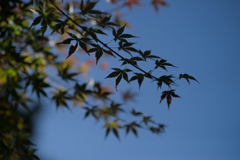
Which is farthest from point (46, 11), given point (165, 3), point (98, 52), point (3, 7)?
point (165, 3)

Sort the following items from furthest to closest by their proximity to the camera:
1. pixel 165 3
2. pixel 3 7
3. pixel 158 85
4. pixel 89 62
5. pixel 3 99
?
pixel 89 62 → pixel 165 3 → pixel 3 99 → pixel 3 7 → pixel 158 85

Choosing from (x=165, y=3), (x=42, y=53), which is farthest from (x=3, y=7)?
(x=165, y=3)

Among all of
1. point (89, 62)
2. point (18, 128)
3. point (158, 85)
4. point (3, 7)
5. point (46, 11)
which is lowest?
point (18, 128)

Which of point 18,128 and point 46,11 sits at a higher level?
point 46,11

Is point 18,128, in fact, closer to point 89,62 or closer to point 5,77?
point 5,77

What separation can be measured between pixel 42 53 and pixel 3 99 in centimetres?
36

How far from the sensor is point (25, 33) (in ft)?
4.02

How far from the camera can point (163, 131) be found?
1169 millimetres

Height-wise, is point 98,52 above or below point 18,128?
above

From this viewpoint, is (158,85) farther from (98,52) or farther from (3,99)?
(3,99)

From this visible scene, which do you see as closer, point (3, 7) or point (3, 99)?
point (3, 7)

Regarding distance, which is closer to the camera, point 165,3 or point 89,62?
point 165,3

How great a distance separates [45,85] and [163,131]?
2.21ft

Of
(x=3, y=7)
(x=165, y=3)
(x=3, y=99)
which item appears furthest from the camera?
(x=165, y=3)
